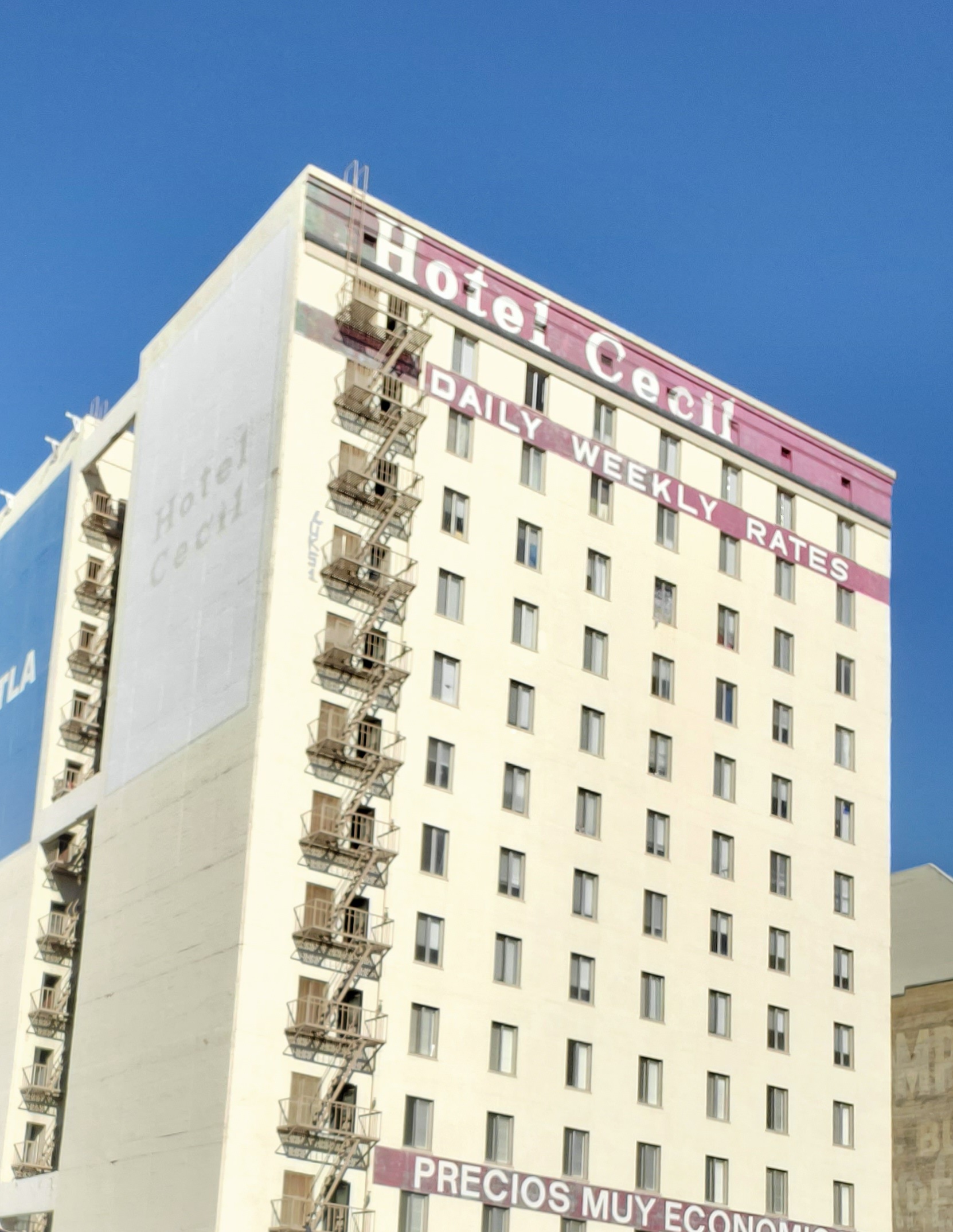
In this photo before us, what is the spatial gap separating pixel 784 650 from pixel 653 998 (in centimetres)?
1720

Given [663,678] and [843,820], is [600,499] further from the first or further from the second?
[843,820]

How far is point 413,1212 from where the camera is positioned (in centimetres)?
6347

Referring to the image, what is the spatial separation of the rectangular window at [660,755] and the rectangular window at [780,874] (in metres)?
6.21

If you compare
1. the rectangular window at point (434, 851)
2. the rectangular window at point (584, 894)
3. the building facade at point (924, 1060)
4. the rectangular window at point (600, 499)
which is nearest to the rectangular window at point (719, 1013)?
the rectangular window at point (584, 894)

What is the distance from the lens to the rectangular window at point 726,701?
77.8m

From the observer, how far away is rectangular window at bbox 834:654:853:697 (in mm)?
82312

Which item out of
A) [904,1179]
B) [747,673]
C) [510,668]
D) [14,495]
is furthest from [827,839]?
[14,495]

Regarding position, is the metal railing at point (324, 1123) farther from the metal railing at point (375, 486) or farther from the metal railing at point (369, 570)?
the metal railing at point (375, 486)

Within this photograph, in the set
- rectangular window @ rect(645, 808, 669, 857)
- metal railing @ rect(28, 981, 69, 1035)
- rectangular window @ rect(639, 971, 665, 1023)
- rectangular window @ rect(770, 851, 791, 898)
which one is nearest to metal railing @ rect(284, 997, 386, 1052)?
rectangular window @ rect(639, 971, 665, 1023)

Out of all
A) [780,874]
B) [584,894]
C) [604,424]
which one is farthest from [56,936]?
[604,424]

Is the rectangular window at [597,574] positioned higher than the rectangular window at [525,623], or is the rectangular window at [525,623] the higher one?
the rectangular window at [597,574]

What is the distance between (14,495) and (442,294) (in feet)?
114

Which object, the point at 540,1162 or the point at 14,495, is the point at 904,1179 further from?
the point at 14,495

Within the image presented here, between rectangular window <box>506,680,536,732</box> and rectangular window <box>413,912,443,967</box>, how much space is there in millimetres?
8402
